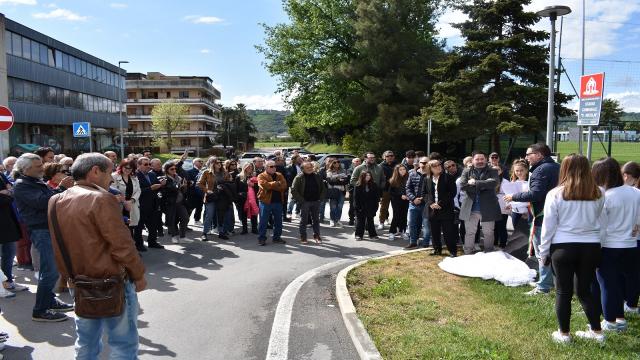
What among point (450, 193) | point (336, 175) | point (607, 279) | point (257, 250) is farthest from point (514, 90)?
point (607, 279)

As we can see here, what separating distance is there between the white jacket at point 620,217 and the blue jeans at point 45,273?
19.6 feet

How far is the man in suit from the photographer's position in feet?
31.8

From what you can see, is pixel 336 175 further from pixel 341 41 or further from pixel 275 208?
pixel 341 41

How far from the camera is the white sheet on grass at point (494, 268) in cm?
679

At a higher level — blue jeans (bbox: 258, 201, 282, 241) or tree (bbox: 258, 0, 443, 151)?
tree (bbox: 258, 0, 443, 151)

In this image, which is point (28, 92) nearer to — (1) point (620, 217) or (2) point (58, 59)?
(2) point (58, 59)

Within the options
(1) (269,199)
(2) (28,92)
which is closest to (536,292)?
(1) (269,199)

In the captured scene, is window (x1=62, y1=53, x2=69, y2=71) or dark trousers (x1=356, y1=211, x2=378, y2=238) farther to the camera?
window (x1=62, y1=53, x2=69, y2=71)

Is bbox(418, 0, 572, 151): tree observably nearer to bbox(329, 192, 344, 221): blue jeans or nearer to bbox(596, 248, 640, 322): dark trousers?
bbox(329, 192, 344, 221): blue jeans

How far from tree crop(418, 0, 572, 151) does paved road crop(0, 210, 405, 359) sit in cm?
1551

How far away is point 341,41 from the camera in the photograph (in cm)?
3347

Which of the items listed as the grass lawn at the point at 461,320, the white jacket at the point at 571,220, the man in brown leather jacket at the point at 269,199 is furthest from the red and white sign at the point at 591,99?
the man in brown leather jacket at the point at 269,199

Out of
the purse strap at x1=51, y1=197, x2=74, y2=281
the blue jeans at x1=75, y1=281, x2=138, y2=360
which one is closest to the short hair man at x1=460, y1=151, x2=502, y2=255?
the blue jeans at x1=75, y1=281, x2=138, y2=360

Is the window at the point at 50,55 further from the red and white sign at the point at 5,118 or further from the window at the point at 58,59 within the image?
the red and white sign at the point at 5,118
